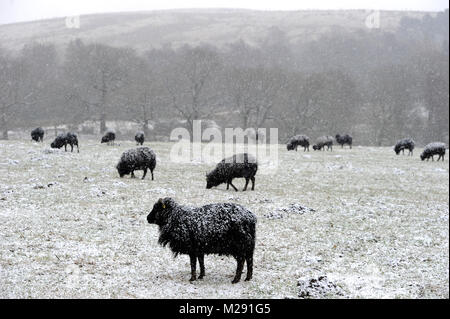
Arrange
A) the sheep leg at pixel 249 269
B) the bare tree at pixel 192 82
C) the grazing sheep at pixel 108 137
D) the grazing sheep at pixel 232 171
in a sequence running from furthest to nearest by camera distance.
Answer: the bare tree at pixel 192 82
the grazing sheep at pixel 108 137
the grazing sheep at pixel 232 171
the sheep leg at pixel 249 269

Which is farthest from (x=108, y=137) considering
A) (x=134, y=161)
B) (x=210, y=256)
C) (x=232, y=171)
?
(x=210, y=256)

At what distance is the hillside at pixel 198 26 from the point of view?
130 m

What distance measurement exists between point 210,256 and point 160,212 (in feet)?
8.58

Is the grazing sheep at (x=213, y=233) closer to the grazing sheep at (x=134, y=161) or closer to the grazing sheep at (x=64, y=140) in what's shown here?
the grazing sheep at (x=134, y=161)

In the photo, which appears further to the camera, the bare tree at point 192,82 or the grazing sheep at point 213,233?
the bare tree at point 192,82

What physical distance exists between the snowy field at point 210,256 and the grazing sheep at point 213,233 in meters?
0.74

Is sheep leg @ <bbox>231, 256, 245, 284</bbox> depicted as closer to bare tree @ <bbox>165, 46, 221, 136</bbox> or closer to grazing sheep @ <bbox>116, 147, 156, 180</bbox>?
grazing sheep @ <bbox>116, 147, 156, 180</bbox>

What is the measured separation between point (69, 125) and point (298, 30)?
105 m

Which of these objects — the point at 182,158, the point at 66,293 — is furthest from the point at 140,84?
the point at 66,293

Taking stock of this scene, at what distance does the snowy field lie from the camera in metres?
9.97

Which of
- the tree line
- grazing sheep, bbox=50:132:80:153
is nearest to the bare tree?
the tree line

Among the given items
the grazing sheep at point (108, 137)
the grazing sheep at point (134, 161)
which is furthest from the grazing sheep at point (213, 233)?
the grazing sheep at point (108, 137)

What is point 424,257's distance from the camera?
42.1 feet

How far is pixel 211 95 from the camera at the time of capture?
2854 inches
